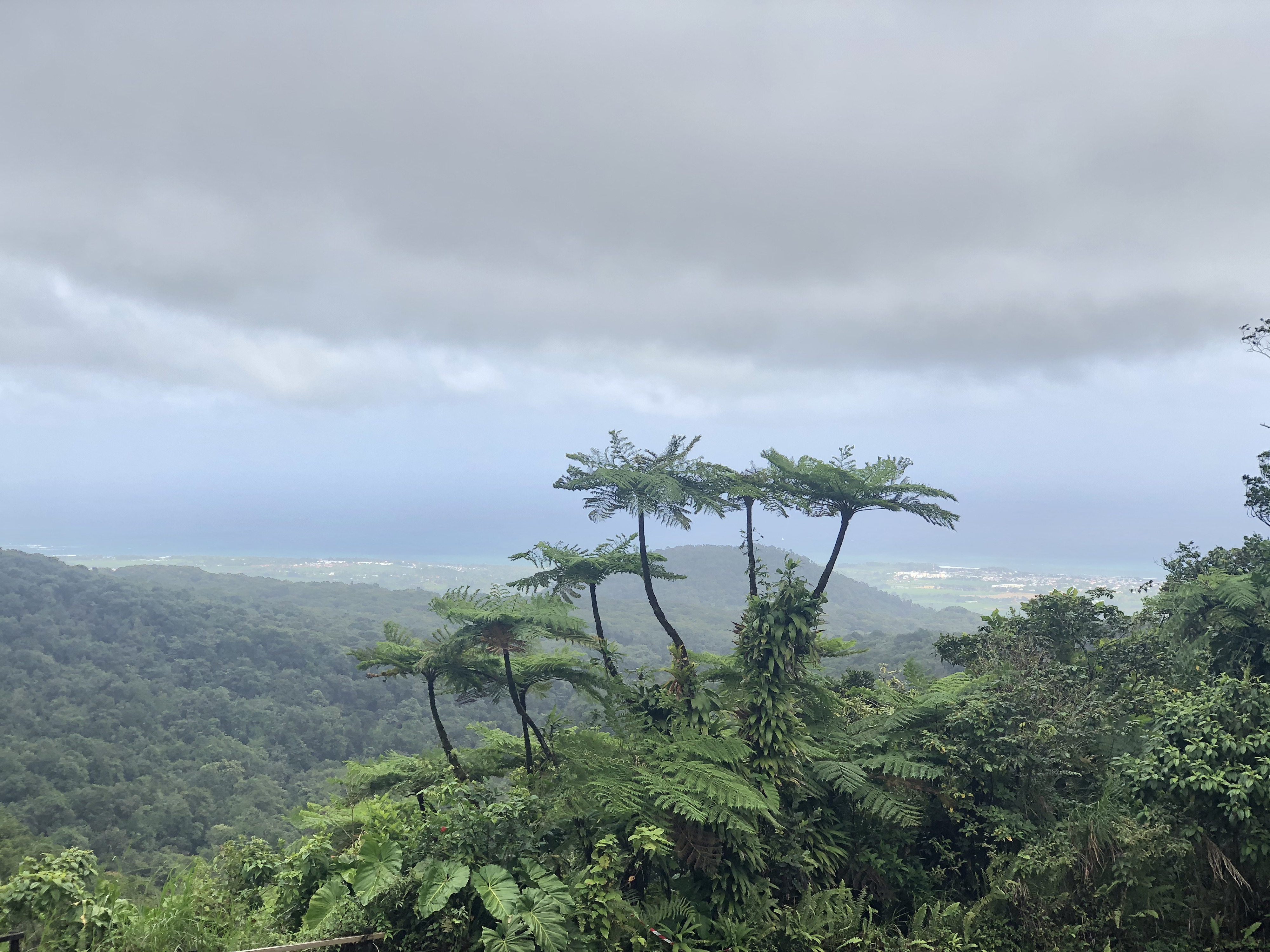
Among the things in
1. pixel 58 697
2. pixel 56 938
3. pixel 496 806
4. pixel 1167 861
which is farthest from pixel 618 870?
pixel 58 697

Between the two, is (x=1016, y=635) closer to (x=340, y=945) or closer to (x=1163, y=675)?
(x=1163, y=675)

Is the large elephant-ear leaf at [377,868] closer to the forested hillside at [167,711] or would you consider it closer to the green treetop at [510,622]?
the green treetop at [510,622]

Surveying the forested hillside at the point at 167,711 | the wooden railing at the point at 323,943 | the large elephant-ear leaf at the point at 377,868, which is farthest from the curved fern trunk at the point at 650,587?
the forested hillside at the point at 167,711

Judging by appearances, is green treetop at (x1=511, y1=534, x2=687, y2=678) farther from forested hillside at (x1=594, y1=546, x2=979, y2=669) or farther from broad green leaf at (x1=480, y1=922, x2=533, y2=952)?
broad green leaf at (x1=480, y1=922, x2=533, y2=952)

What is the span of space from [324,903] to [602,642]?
158 inches

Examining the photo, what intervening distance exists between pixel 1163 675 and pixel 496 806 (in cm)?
1011

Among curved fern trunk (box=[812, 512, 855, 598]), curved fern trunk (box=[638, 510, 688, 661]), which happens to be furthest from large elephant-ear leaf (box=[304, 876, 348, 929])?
curved fern trunk (box=[812, 512, 855, 598])

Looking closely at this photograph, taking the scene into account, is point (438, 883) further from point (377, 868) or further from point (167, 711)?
point (167, 711)

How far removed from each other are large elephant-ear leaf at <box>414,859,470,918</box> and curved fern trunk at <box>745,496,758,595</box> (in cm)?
482

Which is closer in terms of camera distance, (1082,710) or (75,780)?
(1082,710)

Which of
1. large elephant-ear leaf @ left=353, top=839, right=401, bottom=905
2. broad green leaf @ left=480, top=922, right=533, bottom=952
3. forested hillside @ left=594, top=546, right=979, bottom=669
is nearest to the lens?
broad green leaf @ left=480, top=922, right=533, bottom=952

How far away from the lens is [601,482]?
27.2 feet

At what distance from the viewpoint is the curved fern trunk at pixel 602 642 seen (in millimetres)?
8352

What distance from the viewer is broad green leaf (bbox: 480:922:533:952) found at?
4574 mm
